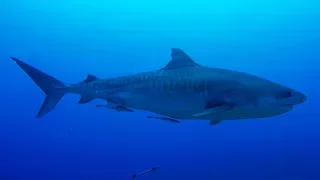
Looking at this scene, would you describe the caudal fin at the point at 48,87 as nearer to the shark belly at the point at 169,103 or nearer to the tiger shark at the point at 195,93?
the tiger shark at the point at 195,93

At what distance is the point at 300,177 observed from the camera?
17.4 metres

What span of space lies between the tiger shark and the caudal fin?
495mm

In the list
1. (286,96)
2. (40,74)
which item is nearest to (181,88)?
(286,96)

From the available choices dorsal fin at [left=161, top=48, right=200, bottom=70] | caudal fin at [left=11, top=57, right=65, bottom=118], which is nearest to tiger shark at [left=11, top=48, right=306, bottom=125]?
dorsal fin at [left=161, top=48, right=200, bottom=70]

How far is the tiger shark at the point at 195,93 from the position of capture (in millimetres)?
4734

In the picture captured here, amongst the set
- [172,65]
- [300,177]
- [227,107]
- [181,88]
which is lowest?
[227,107]

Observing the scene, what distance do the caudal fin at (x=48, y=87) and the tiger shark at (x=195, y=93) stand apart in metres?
0.50

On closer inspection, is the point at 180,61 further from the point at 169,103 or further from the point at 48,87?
the point at 48,87

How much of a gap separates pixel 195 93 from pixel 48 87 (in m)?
2.85

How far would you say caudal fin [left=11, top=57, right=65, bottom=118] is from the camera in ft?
21.1

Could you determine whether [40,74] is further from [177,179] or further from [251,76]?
[177,179]

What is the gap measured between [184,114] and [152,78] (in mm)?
795

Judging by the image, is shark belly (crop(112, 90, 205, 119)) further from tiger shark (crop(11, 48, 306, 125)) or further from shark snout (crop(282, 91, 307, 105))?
shark snout (crop(282, 91, 307, 105))

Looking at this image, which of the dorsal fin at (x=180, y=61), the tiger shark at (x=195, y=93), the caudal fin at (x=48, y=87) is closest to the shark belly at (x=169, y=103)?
the tiger shark at (x=195, y=93)
